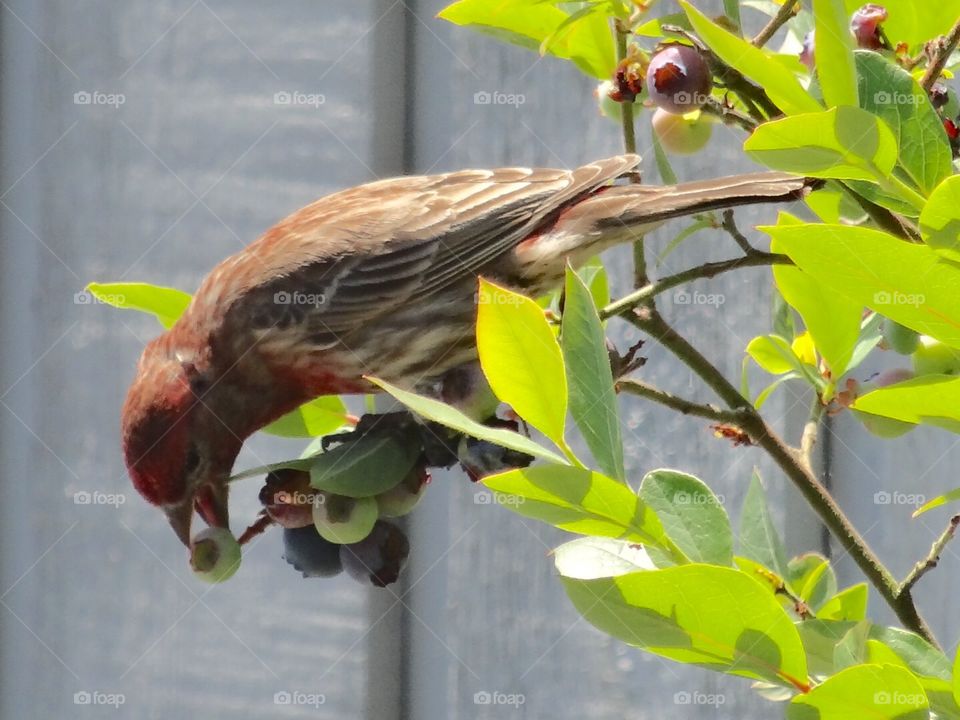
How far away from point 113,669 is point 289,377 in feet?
5.10

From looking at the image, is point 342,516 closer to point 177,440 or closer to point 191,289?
point 177,440

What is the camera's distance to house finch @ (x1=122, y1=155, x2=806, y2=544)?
135 cm

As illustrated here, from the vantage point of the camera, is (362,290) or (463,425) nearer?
(463,425)

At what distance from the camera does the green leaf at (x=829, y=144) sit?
0.52m

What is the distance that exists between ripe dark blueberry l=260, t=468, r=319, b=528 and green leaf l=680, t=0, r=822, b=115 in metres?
0.53

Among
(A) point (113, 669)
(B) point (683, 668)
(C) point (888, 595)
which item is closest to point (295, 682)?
(A) point (113, 669)

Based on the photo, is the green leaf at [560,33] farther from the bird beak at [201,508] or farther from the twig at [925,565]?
the bird beak at [201,508]

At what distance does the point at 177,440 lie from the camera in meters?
1.26

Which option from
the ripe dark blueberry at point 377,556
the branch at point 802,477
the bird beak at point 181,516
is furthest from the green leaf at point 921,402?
the bird beak at point 181,516

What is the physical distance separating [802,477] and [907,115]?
34 centimetres

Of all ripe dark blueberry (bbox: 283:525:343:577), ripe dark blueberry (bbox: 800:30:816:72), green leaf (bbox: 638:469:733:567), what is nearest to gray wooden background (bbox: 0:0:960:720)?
ripe dark blueberry (bbox: 283:525:343:577)

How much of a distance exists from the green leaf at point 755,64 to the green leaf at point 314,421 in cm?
62

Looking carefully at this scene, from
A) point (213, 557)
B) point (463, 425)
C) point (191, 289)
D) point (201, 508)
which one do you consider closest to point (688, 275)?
point (463, 425)

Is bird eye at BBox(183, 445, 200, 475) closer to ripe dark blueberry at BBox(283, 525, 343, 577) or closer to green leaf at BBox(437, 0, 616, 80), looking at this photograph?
ripe dark blueberry at BBox(283, 525, 343, 577)
